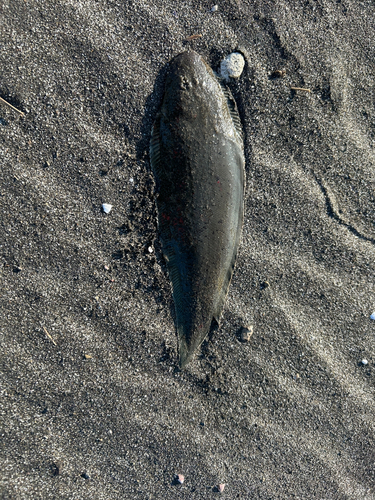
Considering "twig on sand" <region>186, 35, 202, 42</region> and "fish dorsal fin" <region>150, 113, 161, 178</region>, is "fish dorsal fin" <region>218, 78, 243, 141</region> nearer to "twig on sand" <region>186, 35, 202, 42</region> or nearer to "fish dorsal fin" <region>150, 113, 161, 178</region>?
"twig on sand" <region>186, 35, 202, 42</region>

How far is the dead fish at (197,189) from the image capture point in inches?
59.2

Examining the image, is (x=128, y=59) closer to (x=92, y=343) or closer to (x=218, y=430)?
(x=92, y=343)

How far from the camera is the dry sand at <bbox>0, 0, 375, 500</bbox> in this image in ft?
4.93

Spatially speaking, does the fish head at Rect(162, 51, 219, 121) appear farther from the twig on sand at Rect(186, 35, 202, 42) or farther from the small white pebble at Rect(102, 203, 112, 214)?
the small white pebble at Rect(102, 203, 112, 214)

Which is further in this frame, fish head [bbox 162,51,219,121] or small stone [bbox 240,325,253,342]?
small stone [bbox 240,325,253,342]

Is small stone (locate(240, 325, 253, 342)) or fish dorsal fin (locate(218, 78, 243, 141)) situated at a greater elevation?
fish dorsal fin (locate(218, 78, 243, 141))

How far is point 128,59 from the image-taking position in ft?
4.96

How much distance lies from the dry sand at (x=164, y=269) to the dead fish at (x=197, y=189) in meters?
0.07

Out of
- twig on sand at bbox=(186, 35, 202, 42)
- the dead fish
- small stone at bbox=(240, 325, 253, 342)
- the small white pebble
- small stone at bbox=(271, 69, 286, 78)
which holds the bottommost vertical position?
small stone at bbox=(240, 325, 253, 342)

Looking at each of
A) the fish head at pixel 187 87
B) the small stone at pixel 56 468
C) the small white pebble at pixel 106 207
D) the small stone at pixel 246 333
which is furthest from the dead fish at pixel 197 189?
the small stone at pixel 56 468

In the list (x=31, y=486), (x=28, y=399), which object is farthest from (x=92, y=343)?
(x=31, y=486)

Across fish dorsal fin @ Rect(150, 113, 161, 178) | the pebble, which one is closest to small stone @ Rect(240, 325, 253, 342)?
fish dorsal fin @ Rect(150, 113, 161, 178)

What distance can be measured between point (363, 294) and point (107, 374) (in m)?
1.51

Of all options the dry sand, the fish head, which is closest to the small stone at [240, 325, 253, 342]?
Answer: the dry sand
